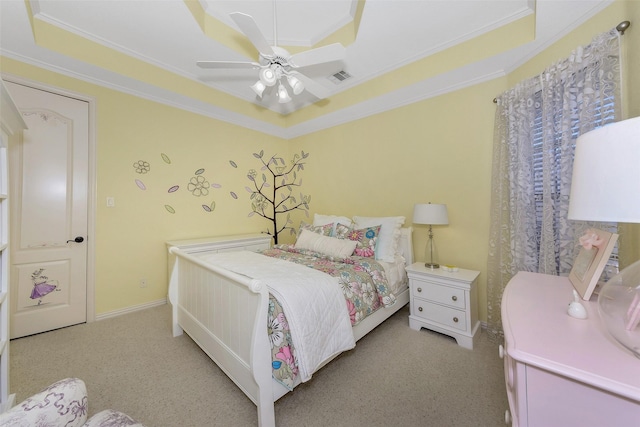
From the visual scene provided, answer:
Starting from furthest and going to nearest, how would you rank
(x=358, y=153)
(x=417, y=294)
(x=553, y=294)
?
(x=358, y=153) < (x=417, y=294) < (x=553, y=294)

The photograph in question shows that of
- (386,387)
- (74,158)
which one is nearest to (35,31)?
(74,158)

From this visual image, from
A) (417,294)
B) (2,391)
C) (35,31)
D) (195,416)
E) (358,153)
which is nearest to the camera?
(2,391)

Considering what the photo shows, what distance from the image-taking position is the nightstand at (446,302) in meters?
2.07

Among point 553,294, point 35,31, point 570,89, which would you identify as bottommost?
point 553,294

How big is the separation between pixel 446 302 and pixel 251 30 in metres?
2.65

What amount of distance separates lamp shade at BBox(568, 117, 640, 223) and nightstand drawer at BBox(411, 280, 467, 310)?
1560mm

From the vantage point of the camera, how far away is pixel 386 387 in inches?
64.5

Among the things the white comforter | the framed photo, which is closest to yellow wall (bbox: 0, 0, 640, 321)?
the framed photo

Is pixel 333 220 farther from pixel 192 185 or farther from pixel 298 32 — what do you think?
pixel 298 32

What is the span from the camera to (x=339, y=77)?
2.89 metres

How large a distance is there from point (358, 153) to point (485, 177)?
1591 millimetres

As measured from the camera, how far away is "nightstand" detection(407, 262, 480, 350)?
6.81 feet

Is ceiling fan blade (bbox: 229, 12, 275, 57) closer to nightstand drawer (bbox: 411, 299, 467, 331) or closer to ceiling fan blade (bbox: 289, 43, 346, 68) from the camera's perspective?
ceiling fan blade (bbox: 289, 43, 346, 68)

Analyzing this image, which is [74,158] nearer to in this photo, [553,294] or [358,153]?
[358,153]
